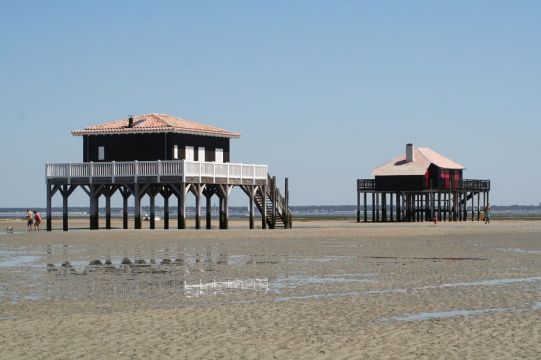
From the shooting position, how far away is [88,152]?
177 feet

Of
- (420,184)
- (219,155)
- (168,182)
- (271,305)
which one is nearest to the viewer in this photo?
(271,305)

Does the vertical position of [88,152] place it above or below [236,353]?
above

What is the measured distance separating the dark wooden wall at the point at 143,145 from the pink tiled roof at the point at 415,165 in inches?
1121

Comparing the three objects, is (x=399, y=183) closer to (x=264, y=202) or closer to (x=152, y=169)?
(x=264, y=202)

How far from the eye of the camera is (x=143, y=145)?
52062mm

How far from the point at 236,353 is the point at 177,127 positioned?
41.0m

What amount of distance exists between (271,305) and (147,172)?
34063 millimetres

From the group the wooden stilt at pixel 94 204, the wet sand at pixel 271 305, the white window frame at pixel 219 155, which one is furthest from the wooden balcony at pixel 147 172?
the wet sand at pixel 271 305

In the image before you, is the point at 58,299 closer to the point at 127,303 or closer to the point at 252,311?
the point at 127,303

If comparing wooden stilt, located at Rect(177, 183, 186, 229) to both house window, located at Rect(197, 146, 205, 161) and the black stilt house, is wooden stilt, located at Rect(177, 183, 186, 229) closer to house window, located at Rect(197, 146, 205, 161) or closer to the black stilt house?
house window, located at Rect(197, 146, 205, 161)

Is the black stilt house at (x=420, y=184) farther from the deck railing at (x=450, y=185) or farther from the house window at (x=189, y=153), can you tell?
the house window at (x=189, y=153)

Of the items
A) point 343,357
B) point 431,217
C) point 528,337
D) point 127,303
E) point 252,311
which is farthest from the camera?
point 431,217

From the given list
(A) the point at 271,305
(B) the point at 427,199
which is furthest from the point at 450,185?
(A) the point at 271,305

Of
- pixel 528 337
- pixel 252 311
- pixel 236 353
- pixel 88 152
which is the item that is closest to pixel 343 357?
pixel 236 353
